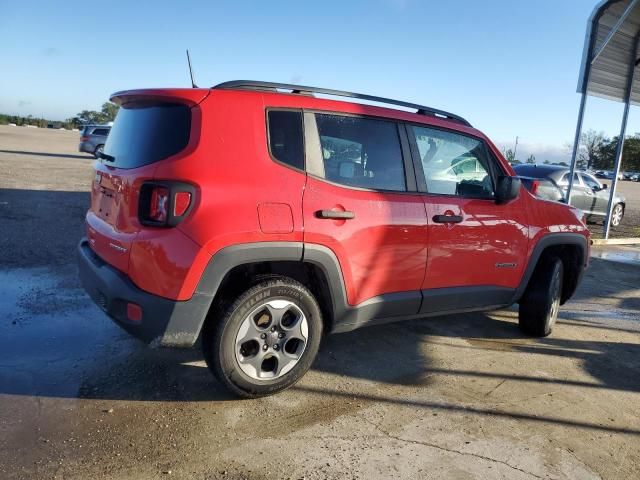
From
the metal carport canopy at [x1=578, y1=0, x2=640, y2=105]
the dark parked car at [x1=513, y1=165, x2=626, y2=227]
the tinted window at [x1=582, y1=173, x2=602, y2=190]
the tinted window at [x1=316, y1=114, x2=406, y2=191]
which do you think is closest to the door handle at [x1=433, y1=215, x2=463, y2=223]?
the tinted window at [x1=316, y1=114, x2=406, y2=191]

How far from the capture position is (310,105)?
10.7 ft

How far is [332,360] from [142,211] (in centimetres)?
183

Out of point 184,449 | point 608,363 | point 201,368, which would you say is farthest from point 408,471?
point 608,363

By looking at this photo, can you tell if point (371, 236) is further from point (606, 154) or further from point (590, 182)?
point (606, 154)

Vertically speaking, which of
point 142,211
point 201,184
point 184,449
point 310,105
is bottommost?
point 184,449

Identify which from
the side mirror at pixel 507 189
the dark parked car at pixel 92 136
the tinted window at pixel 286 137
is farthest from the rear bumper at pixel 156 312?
the dark parked car at pixel 92 136

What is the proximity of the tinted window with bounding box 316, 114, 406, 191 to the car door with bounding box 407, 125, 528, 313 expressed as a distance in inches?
7.9

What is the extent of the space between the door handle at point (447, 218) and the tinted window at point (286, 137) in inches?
44.9

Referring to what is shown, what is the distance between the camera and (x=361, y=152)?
348cm

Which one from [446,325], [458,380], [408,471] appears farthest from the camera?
[446,325]

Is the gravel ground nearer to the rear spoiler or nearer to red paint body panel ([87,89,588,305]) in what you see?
red paint body panel ([87,89,588,305])

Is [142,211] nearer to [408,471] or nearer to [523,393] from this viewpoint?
[408,471]

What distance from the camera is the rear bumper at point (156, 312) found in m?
2.79

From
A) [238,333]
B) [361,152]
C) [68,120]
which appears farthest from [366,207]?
[68,120]
